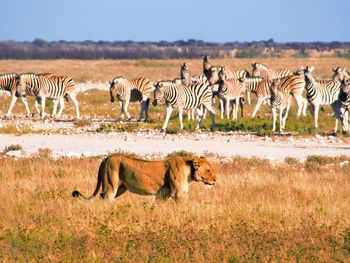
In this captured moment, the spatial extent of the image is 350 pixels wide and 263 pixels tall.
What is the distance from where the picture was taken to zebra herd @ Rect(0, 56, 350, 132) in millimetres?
21516

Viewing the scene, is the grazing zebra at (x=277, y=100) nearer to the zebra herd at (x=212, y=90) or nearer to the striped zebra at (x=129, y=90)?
the zebra herd at (x=212, y=90)

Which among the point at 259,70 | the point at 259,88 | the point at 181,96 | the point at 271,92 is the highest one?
the point at 259,70

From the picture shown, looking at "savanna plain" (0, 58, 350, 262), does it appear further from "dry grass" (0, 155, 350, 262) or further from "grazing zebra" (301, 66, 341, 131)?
"grazing zebra" (301, 66, 341, 131)

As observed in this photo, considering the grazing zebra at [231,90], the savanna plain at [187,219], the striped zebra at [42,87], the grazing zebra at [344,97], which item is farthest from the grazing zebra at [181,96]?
the savanna plain at [187,219]

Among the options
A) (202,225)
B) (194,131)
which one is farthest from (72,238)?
(194,131)

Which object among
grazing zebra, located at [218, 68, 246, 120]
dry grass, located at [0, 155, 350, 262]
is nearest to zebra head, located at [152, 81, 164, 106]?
grazing zebra, located at [218, 68, 246, 120]

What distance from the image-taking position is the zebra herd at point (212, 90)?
21.5 metres

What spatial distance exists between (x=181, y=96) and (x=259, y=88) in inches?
178

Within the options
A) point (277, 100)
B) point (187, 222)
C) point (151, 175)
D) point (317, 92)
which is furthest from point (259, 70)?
point (187, 222)

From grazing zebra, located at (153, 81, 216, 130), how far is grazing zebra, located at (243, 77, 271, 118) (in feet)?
8.45

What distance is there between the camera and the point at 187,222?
27.3 ft

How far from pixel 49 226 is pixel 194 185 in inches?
149

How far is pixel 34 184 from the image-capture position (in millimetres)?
11141

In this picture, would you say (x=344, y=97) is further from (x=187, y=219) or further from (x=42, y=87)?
(x=42, y=87)
